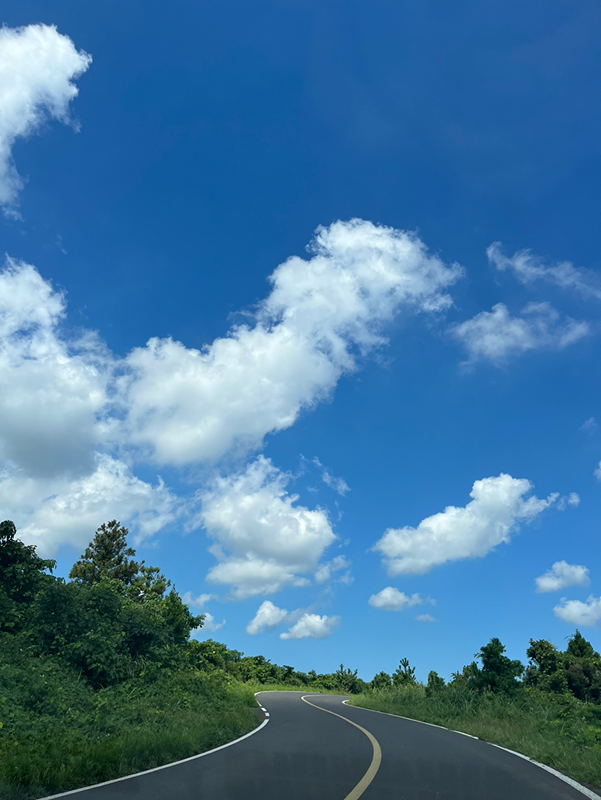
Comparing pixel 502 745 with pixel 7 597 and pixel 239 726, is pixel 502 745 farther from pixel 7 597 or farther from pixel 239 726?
pixel 7 597

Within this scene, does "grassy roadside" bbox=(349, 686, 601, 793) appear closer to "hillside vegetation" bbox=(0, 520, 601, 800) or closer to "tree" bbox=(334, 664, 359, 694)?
"hillside vegetation" bbox=(0, 520, 601, 800)

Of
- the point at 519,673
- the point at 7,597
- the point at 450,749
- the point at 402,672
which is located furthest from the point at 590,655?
the point at 7,597

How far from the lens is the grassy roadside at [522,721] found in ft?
36.0

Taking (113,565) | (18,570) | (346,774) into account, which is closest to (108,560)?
(113,565)

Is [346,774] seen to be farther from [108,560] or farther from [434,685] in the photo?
[108,560]

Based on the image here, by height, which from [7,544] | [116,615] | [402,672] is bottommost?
[402,672]

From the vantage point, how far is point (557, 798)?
7.88m

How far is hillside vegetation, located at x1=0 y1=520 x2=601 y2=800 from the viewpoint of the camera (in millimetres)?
9805

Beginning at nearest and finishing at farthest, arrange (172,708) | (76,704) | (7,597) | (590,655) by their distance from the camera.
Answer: (76,704) < (172,708) < (7,597) < (590,655)

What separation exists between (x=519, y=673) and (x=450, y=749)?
46.8ft

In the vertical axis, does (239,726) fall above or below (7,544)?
below

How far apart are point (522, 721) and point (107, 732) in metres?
12.4

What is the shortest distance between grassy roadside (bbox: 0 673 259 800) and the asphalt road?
61 centimetres

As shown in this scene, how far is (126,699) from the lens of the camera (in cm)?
1789
